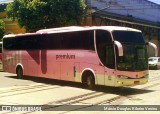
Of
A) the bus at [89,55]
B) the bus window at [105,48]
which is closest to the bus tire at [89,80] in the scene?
the bus at [89,55]

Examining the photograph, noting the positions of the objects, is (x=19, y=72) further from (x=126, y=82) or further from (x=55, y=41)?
(x=126, y=82)

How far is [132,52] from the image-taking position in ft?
47.9

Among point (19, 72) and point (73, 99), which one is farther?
point (19, 72)

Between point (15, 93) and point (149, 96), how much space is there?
571cm

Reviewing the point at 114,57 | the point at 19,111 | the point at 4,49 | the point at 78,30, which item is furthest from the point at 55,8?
the point at 19,111

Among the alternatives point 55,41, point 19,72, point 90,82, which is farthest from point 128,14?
point 90,82

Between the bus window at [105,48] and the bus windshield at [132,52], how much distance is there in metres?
0.35

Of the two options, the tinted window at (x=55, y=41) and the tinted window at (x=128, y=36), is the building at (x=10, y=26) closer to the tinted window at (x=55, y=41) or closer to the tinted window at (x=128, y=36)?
the tinted window at (x=55, y=41)

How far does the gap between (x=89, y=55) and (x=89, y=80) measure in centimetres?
125

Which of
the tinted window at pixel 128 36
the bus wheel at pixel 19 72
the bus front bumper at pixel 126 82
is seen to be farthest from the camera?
the bus wheel at pixel 19 72

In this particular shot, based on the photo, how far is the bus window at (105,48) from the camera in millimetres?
14492

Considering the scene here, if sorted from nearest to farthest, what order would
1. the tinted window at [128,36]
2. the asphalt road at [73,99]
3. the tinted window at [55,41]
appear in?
1. the asphalt road at [73,99]
2. the tinted window at [128,36]
3. the tinted window at [55,41]

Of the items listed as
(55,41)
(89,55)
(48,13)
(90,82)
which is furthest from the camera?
(48,13)

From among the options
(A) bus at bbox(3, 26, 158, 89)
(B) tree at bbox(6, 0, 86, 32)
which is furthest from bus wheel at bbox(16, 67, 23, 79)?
(B) tree at bbox(6, 0, 86, 32)
